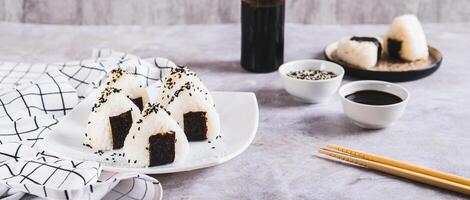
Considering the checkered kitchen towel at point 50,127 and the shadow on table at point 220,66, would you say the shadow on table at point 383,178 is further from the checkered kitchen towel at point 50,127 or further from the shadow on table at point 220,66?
the shadow on table at point 220,66

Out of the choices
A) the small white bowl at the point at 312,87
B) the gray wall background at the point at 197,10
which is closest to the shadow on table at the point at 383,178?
the small white bowl at the point at 312,87

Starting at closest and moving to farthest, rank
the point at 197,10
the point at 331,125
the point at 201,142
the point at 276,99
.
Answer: the point at 201,142
the point at 331,125
the point at 276,99
the point at 197,10

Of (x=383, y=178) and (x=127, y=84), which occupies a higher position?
(x=127, y=84)

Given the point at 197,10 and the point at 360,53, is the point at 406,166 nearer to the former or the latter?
the point at 360,53

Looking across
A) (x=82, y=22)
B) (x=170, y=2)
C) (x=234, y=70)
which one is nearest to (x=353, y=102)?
(x=234, y=70)

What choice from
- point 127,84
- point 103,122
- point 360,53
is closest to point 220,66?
point 360,53

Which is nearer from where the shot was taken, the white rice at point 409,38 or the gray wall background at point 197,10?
the white rice at point 409,38

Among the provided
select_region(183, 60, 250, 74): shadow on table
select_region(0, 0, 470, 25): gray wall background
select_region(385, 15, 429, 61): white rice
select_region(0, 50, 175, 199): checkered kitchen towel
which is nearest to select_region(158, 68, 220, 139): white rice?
select_region(0, 50, 175, 199): checkered kitchen towel
